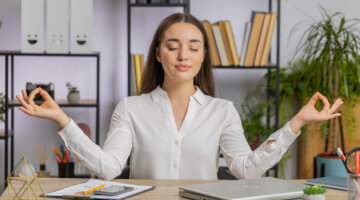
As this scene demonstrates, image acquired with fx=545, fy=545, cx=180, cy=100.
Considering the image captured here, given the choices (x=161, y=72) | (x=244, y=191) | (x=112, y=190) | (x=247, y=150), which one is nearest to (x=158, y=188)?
(x=112, y=190)

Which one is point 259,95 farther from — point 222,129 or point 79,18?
point 222,129

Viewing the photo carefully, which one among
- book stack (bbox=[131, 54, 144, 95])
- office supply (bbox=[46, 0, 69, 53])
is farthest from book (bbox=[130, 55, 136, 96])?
office supply (bbox=[46, 0, 69, 53])

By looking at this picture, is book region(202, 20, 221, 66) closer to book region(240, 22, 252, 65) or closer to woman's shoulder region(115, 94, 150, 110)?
book region(240, 22, 252, 65)

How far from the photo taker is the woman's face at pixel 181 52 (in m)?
1.97

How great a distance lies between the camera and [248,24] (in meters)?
3.54

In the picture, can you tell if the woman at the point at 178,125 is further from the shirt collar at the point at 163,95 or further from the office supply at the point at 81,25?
the office supply at the point at 81,25

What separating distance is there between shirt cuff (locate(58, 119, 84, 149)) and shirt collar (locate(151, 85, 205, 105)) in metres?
0.49

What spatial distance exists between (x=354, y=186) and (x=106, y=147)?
A: 0.92 m

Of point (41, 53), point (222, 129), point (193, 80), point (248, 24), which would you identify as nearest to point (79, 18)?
point (41, 53)

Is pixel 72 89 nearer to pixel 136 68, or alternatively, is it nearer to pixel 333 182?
pixel 136 68

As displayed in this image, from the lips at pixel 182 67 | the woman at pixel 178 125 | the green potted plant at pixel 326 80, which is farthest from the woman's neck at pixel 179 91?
the green potted plant at pixel 326 80

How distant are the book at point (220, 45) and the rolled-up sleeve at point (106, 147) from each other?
158cm

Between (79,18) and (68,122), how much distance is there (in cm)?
185

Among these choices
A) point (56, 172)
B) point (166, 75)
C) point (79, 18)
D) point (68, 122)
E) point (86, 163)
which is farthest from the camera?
point (56, 172)
